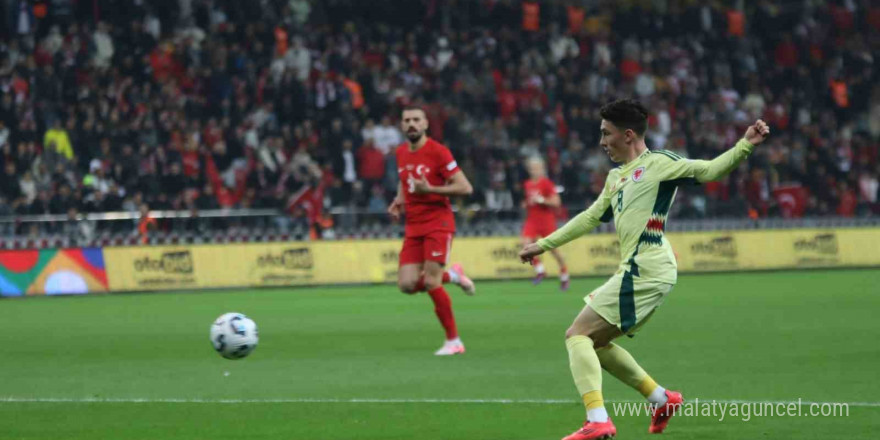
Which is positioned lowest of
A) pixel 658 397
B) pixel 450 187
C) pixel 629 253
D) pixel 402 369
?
pixel 402 369

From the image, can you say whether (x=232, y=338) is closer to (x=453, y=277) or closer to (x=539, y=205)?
(x=453, y=277)

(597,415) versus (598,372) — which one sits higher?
(598,372)

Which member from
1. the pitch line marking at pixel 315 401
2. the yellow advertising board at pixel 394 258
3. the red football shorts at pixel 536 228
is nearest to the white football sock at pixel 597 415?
the pitch line marking at pixel 315 401

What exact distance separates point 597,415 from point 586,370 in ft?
0.87

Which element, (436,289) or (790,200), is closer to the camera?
(436,289)

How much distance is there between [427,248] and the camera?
12.7m

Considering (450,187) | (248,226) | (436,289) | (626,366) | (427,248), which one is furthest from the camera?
(248,226)

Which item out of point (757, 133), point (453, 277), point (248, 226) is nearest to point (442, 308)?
point (453, 277)

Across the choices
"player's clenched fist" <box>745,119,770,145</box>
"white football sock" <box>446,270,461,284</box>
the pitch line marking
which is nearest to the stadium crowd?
"white football sock" <box>446,270,461,284</box>

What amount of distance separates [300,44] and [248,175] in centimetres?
431

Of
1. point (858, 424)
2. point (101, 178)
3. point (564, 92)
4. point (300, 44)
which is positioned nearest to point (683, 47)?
point (564, 92)

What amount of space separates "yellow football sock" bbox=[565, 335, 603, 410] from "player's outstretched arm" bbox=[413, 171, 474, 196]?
4.85 meters

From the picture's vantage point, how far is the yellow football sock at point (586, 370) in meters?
7.23

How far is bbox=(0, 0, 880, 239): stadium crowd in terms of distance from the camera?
26891 millimetres
